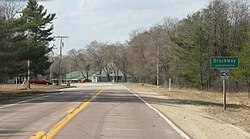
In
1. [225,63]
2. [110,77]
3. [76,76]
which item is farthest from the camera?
[76,76]

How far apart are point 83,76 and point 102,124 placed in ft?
454

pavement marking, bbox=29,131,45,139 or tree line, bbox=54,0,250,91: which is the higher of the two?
tree line, bbox=54,0,250,91

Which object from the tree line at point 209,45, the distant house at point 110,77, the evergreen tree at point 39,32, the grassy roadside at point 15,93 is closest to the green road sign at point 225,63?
the grassy roadside at point 15,93

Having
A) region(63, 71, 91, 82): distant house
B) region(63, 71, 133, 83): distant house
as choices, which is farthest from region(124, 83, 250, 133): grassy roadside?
region(63, 71, 91, 82): distant house

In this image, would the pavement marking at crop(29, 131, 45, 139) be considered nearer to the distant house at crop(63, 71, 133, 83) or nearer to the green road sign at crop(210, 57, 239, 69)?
the green road sign at crop(210, 57, 239, 69)

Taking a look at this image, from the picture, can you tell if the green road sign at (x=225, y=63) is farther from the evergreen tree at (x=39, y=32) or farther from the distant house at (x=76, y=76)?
the distant house at (x=76, y=76)

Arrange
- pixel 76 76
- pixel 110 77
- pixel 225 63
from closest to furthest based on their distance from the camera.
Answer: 1. pixel 225 63
2. pixel 110 77
3. pixel 76 76

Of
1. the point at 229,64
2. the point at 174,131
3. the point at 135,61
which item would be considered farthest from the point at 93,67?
the point at 174,131

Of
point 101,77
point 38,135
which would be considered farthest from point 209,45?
point 101,77

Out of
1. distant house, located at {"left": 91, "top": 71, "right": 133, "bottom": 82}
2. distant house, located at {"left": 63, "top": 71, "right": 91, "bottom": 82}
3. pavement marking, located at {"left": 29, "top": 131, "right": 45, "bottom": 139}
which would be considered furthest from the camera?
distant house, located at {"left": 63, "top": 71, "right": 91, "bottom": 82}

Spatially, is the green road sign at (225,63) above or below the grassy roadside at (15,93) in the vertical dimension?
above

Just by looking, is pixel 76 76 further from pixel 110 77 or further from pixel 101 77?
pixel 110 77

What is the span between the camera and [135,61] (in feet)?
320

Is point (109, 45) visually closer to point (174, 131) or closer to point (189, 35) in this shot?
point (189, 35)
